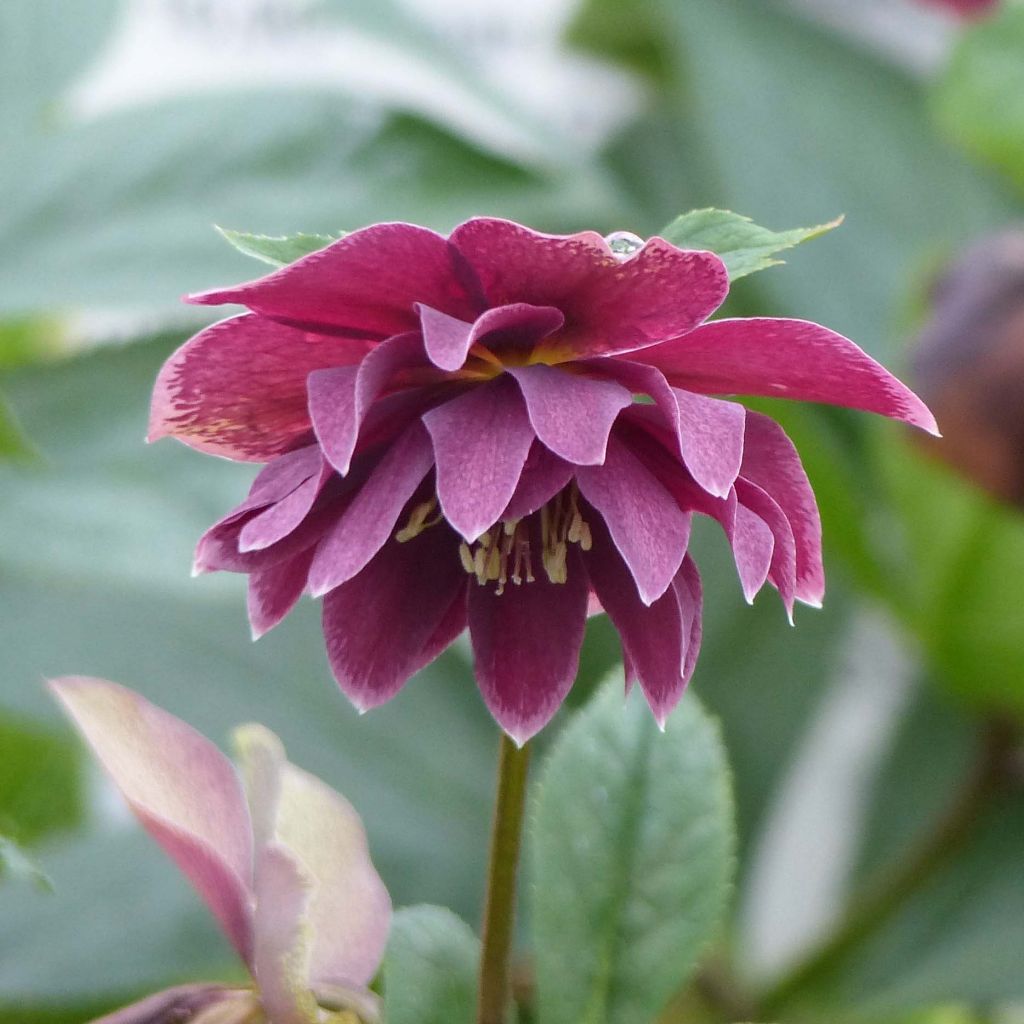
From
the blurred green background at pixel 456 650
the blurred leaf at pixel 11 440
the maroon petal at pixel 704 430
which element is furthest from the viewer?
the blurred green background at pixel 456 650

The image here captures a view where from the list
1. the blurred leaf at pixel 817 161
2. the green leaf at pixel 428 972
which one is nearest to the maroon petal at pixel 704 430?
the green leaf at pixel 428 972

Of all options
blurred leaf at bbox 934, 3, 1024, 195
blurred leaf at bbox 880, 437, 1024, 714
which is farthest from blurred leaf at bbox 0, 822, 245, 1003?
blurred leaf at bbox 934, 3, 1024, 195

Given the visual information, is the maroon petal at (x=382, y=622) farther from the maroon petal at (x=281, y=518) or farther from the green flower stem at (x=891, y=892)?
the green flower stem at (x=891, y=892)

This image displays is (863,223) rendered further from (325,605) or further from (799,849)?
(325,605)

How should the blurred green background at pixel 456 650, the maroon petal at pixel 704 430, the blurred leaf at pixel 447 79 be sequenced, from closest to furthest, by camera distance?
the maroon petal at pixel 704 430
the blurred green background at pixel 456 650
the blurred leaf at pixel 447 79

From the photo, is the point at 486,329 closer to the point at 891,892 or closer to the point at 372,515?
the point at 372,515

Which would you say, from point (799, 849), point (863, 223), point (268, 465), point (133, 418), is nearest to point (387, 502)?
point (268, 465)
